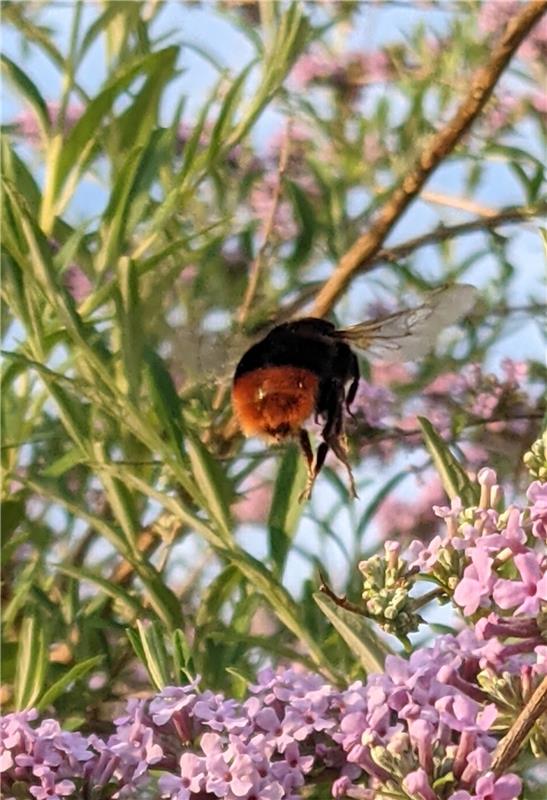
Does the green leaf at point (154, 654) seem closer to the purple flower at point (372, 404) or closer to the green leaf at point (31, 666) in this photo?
the green leaf at point (31, 666)

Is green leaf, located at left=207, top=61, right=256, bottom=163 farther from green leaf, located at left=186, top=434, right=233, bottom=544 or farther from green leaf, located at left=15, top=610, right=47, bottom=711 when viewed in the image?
green leaf, located at left=15, top=610, right=47, bottom=711

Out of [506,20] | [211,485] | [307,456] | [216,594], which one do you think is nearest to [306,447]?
[307,456]

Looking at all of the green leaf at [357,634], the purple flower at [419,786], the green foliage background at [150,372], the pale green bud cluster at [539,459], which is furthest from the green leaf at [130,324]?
the purple flower at [419,786]

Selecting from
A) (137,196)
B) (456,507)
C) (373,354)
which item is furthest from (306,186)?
(456,507)

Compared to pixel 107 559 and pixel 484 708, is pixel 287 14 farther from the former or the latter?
pixel 484 708

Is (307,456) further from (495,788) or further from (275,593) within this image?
(495,788)
